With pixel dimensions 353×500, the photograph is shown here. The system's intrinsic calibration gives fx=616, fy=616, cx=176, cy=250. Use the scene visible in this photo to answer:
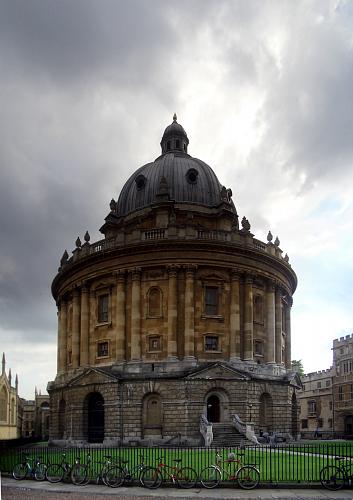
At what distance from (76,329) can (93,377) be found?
7036mm

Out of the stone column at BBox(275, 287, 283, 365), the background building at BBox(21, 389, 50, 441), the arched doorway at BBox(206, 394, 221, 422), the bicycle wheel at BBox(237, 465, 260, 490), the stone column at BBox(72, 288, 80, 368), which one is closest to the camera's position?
Answer: the bicycle wheel at BBox(237, 465, 260, 490)

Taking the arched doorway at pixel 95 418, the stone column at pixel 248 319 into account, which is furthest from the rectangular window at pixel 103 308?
the stone column at pixel 248 319

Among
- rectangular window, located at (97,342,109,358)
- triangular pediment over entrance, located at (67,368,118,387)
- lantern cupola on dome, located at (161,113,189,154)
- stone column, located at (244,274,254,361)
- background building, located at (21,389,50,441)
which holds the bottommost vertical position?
background building, located at (21,389,50,441)

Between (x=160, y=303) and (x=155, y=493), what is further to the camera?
(x=160, y=303)

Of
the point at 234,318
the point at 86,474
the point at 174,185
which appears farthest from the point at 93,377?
the point at 86,474

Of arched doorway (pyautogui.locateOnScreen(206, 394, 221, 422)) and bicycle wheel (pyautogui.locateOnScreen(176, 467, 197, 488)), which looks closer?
bicycle wheel (pyautogui.locateOnScreen(176, 467, 197, 488))

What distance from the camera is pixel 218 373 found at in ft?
154

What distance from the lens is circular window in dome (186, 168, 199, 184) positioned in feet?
194

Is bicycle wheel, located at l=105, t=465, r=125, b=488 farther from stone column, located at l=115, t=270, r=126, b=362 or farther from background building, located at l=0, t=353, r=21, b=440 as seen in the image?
background building, located at l=0, t=353, r=21, b=440

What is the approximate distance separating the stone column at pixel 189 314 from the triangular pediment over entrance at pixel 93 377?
6.10 meters

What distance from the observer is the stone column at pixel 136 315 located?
1943 inches

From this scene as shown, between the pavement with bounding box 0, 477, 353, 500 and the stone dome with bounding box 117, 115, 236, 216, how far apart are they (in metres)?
36.3

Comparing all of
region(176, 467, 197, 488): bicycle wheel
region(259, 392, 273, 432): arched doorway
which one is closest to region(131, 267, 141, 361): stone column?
region(259, 392, 273, 432): arched doorway

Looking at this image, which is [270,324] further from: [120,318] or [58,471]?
[58,471]
